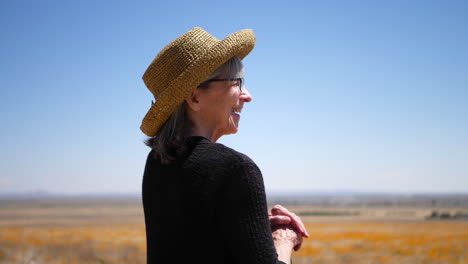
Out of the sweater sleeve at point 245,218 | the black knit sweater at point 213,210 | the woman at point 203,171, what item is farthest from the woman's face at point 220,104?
the sweater sleeve at point 245,218

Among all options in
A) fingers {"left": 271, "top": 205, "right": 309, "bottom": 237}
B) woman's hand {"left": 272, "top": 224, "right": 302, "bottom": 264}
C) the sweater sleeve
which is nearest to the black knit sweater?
the sweater sleeve

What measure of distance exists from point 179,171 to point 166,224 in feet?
0.63

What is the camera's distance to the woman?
1.43 meters

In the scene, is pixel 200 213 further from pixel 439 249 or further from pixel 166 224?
pixel 439 249

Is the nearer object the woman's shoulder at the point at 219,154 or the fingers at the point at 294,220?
the woman's shoulder at the point at 219,154

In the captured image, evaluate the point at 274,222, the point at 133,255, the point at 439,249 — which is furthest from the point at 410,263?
the point at 274,222

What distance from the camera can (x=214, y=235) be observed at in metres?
1.46

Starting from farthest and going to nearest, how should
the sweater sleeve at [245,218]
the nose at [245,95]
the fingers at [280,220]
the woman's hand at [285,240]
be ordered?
the nose at [245,95] < the fingers at [280,220] < the woman's hand at [285,240] < the sweater sleeve at [245,218]

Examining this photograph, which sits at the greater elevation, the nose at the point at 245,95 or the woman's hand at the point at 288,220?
the nose at the point at 245,95

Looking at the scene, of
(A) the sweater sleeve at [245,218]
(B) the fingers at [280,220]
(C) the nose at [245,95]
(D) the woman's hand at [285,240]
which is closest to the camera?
(A) the sweater sleeve at [245,218]

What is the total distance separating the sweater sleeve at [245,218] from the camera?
141 centimetres

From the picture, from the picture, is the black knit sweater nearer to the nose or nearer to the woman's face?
the woman's face

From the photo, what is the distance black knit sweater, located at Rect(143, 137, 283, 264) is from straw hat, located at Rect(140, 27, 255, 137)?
0.20 meters

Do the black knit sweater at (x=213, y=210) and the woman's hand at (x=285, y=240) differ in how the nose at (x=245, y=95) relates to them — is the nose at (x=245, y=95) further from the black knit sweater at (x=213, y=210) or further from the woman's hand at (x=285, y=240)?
the woman's hand at (x=285, y=240)
